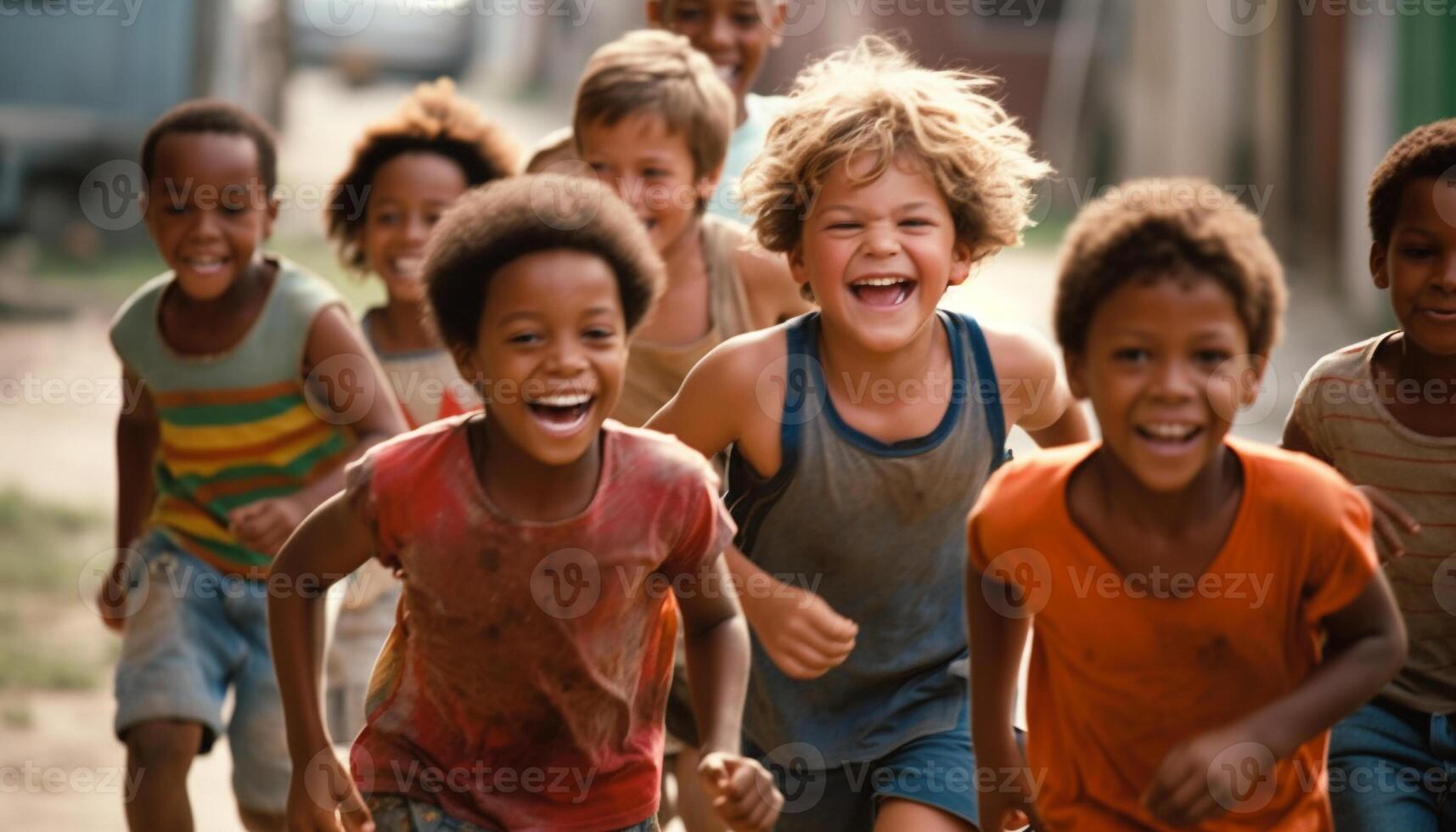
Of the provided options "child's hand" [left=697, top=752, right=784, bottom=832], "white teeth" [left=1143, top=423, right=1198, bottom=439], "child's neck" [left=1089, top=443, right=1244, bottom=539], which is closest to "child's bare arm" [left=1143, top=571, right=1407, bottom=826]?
"child's neck" [left=1089, top=443, right=1244, bottom=539]

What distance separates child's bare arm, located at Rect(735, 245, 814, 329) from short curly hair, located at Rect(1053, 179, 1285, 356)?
5.88 ft

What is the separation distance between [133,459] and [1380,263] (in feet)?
10.8

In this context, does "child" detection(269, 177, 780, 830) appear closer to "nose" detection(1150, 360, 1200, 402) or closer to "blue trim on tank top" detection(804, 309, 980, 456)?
"blue trim on tank top" detection(804, 309, 980, 456)

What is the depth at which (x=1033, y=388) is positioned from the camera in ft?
13.6

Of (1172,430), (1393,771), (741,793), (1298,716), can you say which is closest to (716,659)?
(741,793)

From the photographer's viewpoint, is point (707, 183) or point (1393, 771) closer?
point (1393, 771)

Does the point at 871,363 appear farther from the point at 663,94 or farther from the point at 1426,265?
the point at 663,94

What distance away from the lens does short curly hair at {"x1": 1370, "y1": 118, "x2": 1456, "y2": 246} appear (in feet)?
12.9

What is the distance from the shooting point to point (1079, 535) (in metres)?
3.22

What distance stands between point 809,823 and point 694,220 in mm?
1792

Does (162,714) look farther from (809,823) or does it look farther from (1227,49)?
(1227,49)

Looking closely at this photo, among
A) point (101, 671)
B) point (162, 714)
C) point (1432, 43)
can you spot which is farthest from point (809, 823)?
point (1432, 43)

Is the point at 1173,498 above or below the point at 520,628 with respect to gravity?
above
